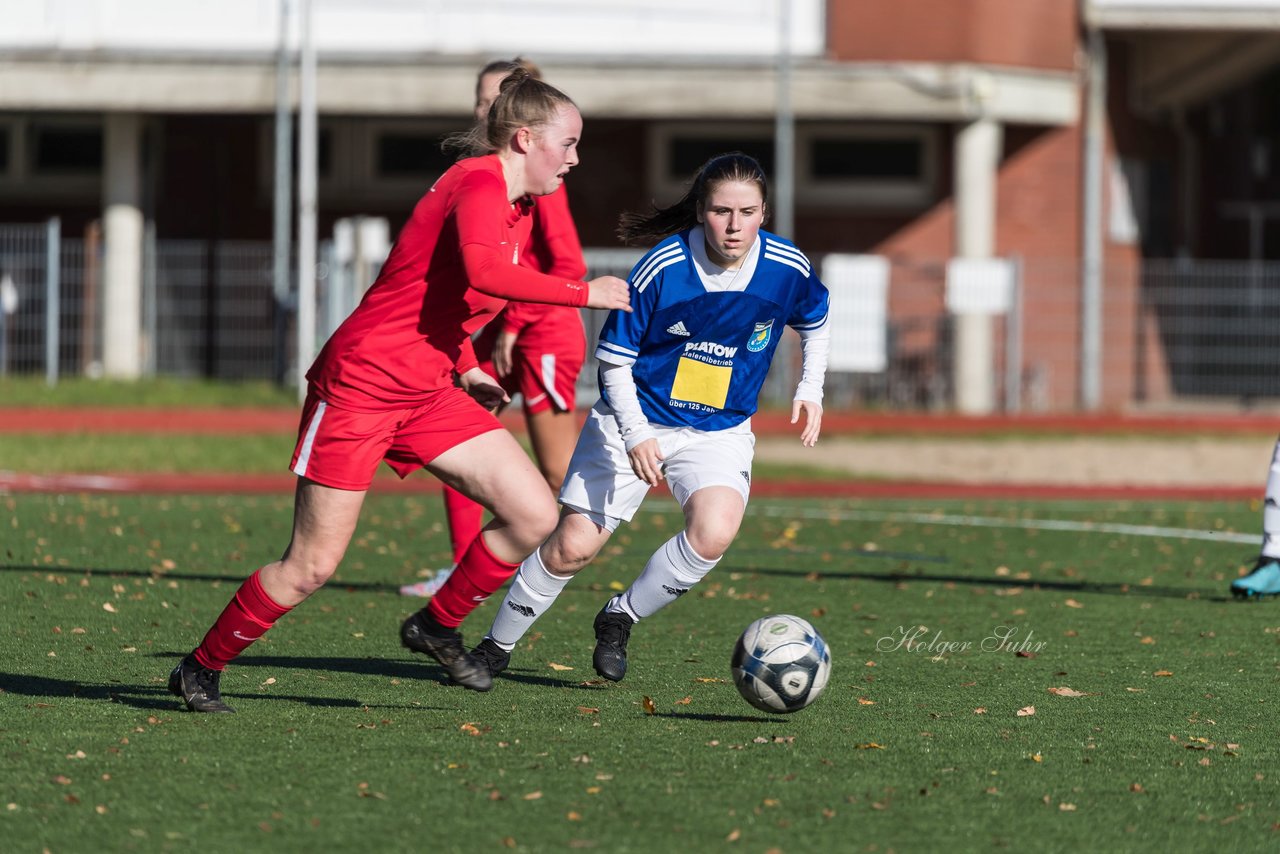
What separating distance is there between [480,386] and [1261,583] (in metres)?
4.28

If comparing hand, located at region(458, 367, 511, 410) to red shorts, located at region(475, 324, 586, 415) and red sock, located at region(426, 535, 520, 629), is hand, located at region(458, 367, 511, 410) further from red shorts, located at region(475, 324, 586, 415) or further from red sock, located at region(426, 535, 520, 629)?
red shorts, located at region(475, 324, 586, 415)

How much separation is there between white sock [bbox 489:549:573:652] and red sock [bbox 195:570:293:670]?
85cm

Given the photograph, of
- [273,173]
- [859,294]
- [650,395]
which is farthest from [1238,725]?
[273,173]

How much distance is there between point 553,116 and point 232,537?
6238 mm

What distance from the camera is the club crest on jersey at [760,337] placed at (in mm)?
6336

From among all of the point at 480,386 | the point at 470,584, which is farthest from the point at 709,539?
the point at 480,386

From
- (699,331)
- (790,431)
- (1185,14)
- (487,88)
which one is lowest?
(790,431)

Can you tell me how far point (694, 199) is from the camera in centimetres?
634

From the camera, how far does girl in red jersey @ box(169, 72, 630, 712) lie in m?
5.76

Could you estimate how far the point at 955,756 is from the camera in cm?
553

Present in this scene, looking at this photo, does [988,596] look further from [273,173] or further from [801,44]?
[273,173]

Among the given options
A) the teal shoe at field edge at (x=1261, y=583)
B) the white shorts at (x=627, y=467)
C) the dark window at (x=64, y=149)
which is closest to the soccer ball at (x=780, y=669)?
the white shorts at (x=627, y=467)

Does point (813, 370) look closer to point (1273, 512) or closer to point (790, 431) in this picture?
Result: point (1273, 512)

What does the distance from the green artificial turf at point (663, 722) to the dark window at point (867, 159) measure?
15.9 meters
